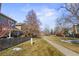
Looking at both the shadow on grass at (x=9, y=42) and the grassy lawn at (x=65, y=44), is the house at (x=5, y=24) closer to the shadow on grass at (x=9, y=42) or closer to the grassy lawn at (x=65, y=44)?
the shadow on grass at (x=9, y=42)

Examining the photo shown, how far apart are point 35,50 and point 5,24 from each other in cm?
56

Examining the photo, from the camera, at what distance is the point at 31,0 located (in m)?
2.84

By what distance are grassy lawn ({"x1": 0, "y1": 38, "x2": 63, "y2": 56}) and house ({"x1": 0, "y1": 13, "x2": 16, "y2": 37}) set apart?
0.26 metres

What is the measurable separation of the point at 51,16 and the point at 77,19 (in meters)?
0.37

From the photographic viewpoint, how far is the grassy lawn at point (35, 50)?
2744mm

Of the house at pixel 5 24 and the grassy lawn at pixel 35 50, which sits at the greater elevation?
the house at pixel 5 24

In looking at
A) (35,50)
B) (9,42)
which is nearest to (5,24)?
(9,42)

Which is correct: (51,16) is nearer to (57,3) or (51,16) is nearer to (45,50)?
(57,3)

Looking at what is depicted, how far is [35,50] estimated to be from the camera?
9.13ft

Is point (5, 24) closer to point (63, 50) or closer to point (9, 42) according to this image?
point (9, 42)

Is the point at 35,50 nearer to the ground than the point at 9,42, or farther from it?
nearer to the ground

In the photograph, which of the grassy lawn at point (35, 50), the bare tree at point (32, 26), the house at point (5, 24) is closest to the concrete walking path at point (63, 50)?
the grassy lawn at point (35, 50)

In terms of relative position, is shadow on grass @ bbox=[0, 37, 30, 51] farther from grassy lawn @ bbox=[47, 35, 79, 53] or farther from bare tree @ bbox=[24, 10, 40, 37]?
grassy lawn @ bbox=[47, 35, 79, 53]

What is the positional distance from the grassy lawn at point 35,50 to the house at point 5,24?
256 mm
